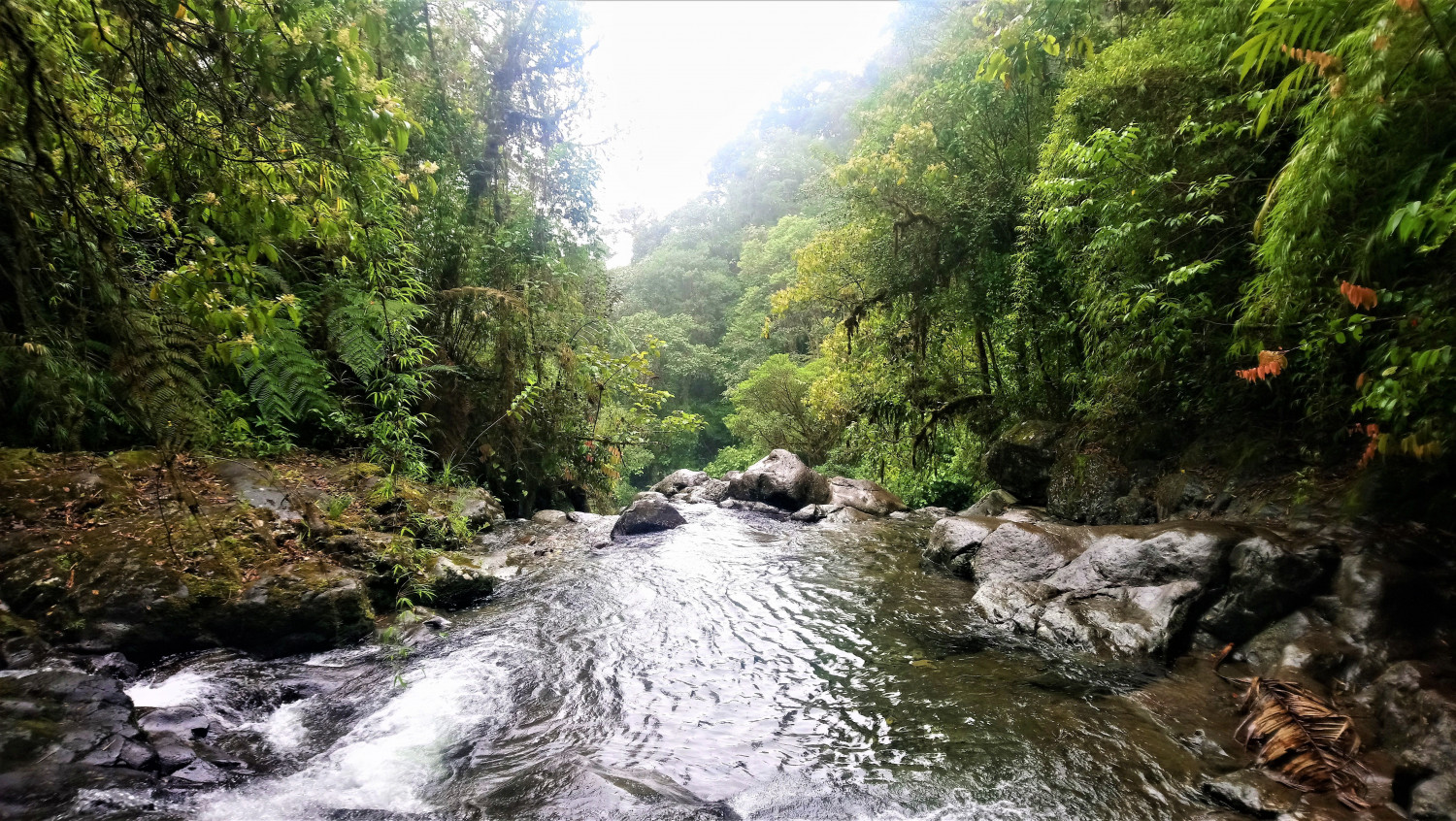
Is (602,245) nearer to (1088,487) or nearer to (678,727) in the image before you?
(1088,487)

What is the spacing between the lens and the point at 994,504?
991 cm

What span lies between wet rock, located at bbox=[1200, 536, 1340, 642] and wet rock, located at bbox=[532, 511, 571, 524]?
9138 mm

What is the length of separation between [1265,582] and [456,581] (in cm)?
689

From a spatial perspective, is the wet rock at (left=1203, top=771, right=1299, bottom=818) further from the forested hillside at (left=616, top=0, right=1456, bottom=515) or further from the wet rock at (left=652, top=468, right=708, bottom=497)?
the wet rock at (left=652, top=468, right=708, bottom=497)

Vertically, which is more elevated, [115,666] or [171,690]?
[115,666]

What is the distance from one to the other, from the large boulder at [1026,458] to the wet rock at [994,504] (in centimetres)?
16

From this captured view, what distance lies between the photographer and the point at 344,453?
7.88 m

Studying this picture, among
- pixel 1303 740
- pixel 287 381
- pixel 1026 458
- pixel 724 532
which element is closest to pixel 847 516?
pixel 724 532

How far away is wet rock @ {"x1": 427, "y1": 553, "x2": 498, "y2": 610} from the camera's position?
5.99 meters

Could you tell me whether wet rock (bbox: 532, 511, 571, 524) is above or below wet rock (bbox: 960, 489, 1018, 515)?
above

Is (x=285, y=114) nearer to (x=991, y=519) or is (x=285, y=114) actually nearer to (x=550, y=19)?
(x=991, y=519)

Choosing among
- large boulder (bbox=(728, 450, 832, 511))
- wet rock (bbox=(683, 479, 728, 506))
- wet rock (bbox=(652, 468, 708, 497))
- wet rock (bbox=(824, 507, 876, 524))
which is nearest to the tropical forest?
wet rock (bbox=(824, 507, 876, 524))

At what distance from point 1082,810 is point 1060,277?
24.9 ft

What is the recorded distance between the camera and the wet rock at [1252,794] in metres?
2.86
